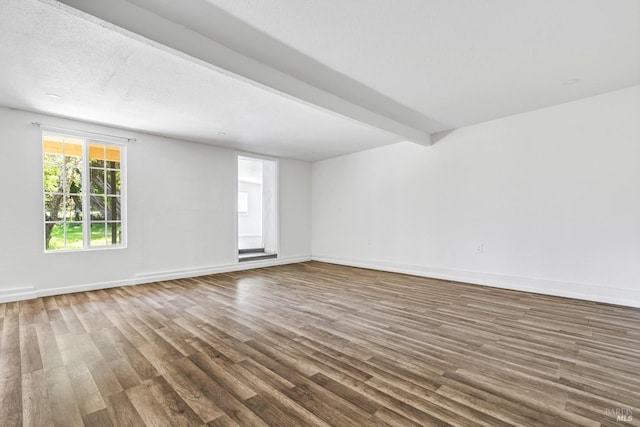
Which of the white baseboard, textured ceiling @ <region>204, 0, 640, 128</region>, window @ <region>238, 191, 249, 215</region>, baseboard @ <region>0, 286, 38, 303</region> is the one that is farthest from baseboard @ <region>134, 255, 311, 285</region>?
textured ceiling @ <region>204, 0, 640, 128</region>

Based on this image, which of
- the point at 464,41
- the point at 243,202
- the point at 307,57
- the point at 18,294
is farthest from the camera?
the point at 243,202

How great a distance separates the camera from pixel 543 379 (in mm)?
1900

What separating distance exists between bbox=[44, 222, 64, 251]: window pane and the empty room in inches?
1.7

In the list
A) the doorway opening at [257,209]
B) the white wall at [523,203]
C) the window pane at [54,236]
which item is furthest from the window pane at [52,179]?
the white wall at [523,203]

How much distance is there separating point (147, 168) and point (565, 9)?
5457mm

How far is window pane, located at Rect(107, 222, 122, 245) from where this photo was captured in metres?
4.55

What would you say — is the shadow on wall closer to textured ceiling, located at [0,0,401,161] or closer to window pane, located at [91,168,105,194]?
textured ceiling, located at [0,0,401,161]

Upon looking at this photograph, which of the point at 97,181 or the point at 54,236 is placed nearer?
the point at 54,236

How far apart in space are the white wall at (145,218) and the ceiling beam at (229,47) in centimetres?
309

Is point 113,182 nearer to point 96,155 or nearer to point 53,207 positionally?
point 96,155

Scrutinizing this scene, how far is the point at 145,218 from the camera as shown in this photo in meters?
4.80

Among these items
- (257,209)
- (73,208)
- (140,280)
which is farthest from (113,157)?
(257,209)

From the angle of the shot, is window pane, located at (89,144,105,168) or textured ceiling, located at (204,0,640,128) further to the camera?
window pane, located at (89,144,105,168)

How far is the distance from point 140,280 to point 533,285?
5977mm
